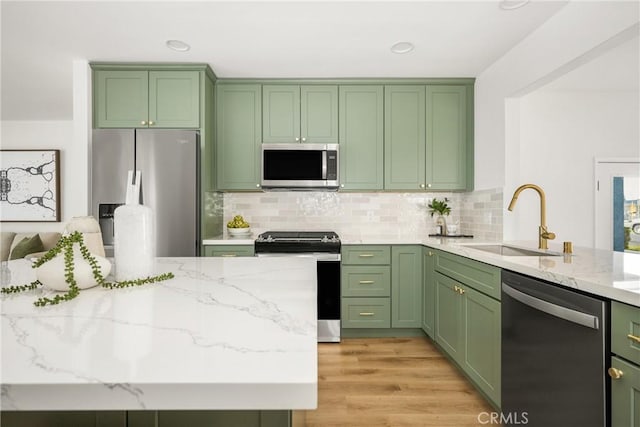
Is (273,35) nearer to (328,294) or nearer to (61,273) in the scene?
(328,294)

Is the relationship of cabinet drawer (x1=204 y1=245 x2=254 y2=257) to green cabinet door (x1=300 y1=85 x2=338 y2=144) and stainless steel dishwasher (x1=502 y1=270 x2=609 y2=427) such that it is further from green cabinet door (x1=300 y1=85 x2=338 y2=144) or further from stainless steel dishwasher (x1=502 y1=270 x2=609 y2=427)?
stainless steel dishwasher (x1=502 y1=270 x2=609 y2=427)

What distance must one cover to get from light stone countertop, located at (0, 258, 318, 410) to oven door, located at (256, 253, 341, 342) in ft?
6.99

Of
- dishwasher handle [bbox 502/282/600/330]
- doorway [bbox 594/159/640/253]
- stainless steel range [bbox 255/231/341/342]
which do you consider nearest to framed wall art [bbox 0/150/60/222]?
stainless steel range [bbox 255/231/341/342]

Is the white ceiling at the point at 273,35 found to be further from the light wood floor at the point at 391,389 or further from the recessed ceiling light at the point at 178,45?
the light wood floor at the point at 391,389

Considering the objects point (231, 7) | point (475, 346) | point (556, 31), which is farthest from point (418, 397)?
point (231, 7)

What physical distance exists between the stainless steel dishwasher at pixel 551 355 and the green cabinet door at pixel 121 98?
3.01m

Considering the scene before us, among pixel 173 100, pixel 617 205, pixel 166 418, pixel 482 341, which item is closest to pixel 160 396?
pixel 166 418

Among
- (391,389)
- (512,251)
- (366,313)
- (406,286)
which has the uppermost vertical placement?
(512,251)

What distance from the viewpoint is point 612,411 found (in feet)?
4.00

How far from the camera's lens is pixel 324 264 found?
320cm

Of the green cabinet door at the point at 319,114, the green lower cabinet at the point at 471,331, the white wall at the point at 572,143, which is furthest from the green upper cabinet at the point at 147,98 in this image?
the white wall at the point at 572,143

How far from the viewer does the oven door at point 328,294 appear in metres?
3.20

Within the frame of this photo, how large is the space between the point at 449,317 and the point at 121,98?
3.13 meters

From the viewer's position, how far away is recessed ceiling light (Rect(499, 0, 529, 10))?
7.07 ft
